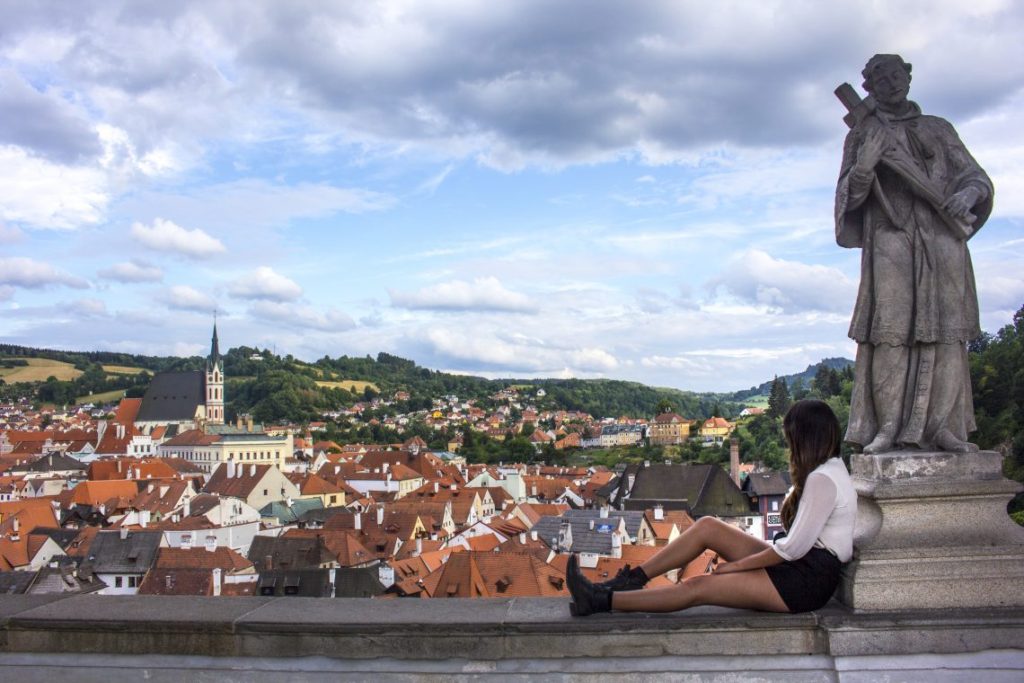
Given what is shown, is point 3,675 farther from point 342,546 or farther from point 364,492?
A: point 364,492

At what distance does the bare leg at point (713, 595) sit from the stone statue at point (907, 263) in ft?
3.25

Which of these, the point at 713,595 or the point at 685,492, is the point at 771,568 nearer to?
the point at 713,595

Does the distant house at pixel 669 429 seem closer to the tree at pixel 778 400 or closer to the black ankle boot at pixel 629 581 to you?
the tree at pixel 778 400

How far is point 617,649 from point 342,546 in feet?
109

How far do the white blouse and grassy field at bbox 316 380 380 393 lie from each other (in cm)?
16987

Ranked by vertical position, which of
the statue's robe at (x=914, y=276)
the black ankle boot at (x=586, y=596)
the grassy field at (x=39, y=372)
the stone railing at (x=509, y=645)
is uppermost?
the grassy field at (x=39, y=372)

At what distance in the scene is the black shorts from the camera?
404 centimetres

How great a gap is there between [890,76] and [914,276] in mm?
1103

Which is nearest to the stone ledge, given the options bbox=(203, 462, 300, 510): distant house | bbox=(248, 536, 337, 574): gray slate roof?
bbox=(248, 536, 337, 574): gray slate roof

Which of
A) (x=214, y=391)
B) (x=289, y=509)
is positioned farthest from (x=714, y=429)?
(x=289, y=509)

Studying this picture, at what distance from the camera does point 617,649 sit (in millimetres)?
3957

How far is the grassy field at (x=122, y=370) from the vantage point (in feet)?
584

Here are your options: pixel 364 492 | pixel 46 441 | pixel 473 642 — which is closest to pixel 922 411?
pixel 473 642

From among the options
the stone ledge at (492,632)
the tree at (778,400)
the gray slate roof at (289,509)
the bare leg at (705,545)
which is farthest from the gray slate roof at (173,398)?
the bare leg at (705,545)
